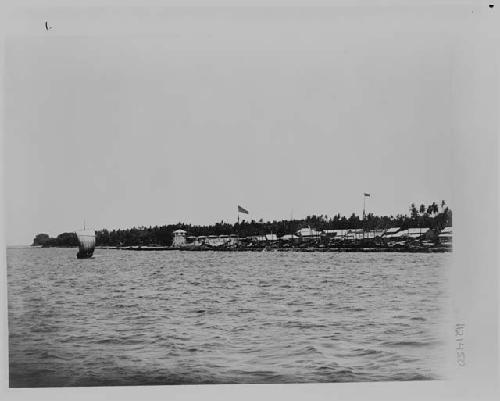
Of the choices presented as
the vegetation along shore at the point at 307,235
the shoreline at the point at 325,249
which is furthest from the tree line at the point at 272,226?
the shoreline at the point at 325,249

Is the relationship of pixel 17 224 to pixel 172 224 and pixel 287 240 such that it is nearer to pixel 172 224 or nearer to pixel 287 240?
pixel 172 224

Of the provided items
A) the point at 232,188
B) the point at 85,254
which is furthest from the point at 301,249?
the point at 85,254

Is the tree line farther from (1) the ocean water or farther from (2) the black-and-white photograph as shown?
(1) the ocean water

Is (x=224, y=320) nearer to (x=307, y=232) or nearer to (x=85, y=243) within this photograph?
(x=307, y=232)

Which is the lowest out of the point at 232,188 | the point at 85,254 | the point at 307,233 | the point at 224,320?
the point at 224,320

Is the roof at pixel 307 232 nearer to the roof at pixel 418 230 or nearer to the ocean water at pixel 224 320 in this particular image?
the ocean water at pixel 224 320

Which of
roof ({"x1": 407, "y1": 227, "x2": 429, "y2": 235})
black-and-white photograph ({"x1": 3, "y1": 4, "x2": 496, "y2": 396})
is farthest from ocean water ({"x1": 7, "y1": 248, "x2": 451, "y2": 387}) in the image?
roof ({"x1": 407, "y1": 227, "x2": 429, "y2": 235})

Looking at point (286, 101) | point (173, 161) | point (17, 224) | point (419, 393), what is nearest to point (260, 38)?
point (286, 101)
